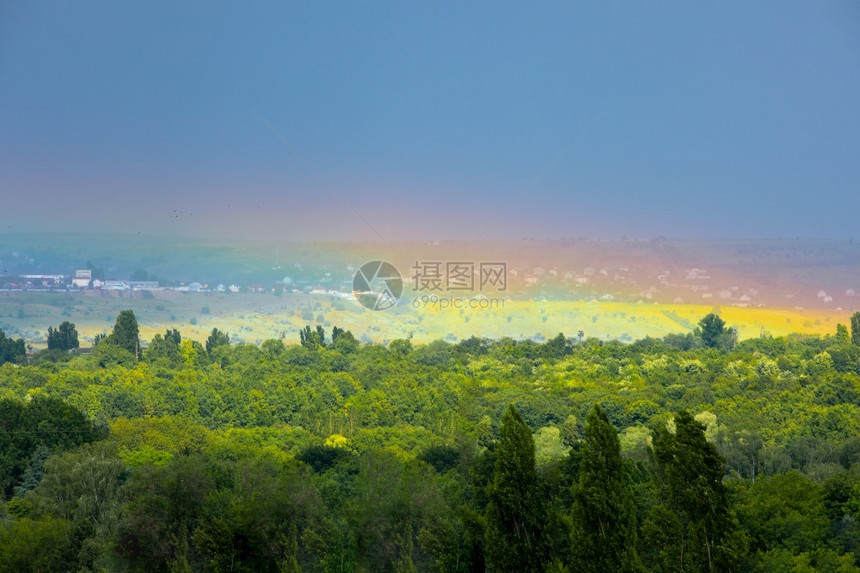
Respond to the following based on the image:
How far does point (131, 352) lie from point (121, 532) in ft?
140

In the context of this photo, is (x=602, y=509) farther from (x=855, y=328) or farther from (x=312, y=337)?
(x=312, y=337)

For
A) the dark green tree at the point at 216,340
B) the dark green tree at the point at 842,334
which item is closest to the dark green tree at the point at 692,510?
the dark green tree at the point at 842,334

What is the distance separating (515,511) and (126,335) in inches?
1985

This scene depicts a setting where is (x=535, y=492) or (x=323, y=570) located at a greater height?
(x=535, y=492)

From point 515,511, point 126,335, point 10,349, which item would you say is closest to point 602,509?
point 515,511

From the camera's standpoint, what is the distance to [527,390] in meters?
58.0

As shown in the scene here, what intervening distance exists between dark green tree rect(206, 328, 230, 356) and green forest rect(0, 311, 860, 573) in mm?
2249

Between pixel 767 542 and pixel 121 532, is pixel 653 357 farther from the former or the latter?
pixel 121 532

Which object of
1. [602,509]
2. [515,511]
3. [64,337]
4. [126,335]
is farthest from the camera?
[64,337]

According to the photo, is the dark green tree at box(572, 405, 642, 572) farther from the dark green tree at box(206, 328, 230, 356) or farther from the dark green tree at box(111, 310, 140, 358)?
the dark green tree at box(206, 328, 230, 356)

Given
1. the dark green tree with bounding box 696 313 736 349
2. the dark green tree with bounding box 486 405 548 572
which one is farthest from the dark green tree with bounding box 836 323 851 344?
the dark green tree with bounding box 486 405 548 572

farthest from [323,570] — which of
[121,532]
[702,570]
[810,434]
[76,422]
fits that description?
[810,434]

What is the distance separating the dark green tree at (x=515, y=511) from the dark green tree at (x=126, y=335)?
48681 mm

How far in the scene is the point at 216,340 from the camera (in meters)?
76.0
